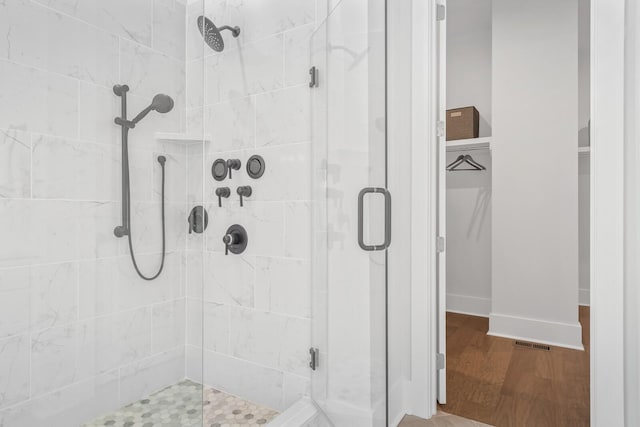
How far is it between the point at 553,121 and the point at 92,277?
10.0 feet

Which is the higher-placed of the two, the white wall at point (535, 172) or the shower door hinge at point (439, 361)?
the white wall at point (535, 172)

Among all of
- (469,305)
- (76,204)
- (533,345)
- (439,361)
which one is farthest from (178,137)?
(469,305)

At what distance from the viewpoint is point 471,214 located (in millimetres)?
3471

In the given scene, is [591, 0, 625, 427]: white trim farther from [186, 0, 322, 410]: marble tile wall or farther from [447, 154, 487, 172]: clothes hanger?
[447, 154, 487, 172]: clothes hanger

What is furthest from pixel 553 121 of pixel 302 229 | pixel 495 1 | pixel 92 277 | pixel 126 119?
pixel 92 277

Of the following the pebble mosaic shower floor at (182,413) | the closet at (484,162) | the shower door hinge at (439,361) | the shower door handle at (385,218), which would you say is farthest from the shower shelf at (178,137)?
the closet at (484,162)

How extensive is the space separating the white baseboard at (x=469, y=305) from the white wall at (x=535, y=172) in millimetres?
478

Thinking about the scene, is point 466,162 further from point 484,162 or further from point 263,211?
point 263,211

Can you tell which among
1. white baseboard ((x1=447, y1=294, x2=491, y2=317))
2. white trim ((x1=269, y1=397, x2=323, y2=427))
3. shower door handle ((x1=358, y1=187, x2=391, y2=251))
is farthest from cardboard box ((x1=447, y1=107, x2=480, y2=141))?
white trim ((x1=269, y1=397, x2=323, y2=427))

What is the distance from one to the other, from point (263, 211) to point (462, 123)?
226 cm

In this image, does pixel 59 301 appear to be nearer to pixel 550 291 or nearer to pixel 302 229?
pixel 302 229

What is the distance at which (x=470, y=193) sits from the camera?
3447 mm

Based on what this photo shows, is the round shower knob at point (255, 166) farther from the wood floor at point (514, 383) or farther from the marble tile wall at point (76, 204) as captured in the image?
the wood floor at point (514, 383)

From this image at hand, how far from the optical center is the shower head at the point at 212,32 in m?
1.50
